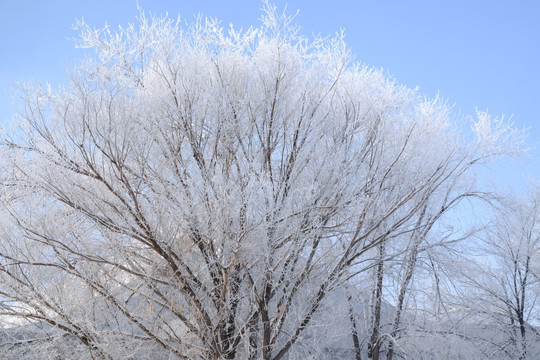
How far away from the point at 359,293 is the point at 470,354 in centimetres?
280

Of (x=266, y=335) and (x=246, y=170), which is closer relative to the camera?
(x=266, y=335)

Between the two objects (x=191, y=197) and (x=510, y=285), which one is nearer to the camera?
(x=191, y=197)

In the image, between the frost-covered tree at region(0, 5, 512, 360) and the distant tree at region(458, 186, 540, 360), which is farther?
the distant tree at region(458, 186, 540, 360)

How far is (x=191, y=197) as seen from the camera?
21.5 feet

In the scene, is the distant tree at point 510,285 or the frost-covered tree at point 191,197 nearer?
the frost-covered tree at point 191,197

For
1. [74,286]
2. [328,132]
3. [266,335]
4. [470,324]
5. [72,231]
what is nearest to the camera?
[266,335]

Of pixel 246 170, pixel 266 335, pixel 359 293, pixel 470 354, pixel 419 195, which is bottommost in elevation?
pixel 266 335

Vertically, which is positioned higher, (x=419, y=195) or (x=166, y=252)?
(x=419, y=195)

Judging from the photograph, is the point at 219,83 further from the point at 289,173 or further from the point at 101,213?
the point at 101,213

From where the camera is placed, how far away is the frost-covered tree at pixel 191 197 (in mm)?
6828

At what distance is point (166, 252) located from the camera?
709 centimetres

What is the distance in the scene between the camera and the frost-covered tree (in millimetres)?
6828

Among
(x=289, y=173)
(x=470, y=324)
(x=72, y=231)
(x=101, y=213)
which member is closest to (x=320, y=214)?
(x=289, y=173)

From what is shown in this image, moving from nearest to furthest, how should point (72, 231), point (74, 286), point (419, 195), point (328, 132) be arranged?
point (72, 231) → point (74, 286) → point (328, 132) → point (419, 195)
